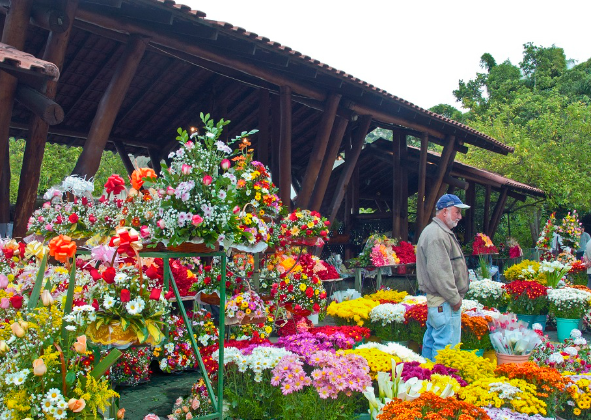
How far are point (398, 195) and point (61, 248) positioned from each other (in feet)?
33.1

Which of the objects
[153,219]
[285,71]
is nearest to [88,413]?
[153,219]

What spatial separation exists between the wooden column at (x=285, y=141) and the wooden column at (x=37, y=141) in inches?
123

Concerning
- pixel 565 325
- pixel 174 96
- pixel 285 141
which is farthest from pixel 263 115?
pixel 565 325

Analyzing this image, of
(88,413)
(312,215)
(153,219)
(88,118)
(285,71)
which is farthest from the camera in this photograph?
(88,118)

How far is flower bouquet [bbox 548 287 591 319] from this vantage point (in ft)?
24.4

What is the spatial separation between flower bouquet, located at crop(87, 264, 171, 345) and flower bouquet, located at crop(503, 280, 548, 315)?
642 cm

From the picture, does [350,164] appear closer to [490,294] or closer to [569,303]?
[490,294]

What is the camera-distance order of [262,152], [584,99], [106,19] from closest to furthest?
1. [106,19]
2. [262,152]
3. [584,99]

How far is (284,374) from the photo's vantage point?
132 inches

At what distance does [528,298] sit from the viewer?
7762 mm

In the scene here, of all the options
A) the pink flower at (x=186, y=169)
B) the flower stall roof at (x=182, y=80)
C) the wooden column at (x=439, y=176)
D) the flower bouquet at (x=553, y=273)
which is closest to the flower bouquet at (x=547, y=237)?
the flower stall roof at (x=182, y=80)

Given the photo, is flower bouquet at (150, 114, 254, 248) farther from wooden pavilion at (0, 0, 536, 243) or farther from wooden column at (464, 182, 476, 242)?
wooden column at (464, 182, 476, 242)

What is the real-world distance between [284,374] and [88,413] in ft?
4.51

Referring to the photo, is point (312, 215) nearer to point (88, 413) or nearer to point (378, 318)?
point (378, 318)
